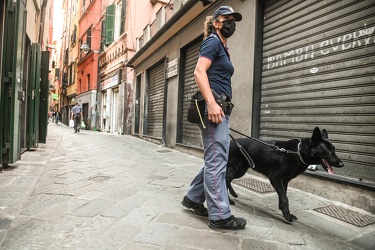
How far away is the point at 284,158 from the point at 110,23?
19.1m

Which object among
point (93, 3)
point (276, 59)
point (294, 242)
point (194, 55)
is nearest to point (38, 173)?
point (294, 242)

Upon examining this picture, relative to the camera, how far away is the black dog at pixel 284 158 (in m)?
2.77

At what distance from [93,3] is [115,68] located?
8805mm

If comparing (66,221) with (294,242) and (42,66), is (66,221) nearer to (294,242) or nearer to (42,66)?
(294,242)

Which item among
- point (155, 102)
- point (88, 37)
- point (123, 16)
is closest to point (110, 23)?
point (123, 16)

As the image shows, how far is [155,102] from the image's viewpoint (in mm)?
12391

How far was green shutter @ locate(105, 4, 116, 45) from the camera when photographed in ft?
→ 63.7

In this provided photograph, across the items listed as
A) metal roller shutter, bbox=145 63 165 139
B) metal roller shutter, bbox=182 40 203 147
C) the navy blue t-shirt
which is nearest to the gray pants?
the navy blue t-shirt

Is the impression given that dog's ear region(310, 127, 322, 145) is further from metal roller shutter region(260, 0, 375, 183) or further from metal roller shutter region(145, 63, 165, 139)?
metal roller shutter region(145, 63, 165, 139)

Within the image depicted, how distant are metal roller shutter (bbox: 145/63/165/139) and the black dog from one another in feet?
26.4

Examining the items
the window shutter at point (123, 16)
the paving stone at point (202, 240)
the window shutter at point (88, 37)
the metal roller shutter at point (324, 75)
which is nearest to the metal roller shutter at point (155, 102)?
the window shutter at point (123, 16)

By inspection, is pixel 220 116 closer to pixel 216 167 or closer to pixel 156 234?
pixel 216 167

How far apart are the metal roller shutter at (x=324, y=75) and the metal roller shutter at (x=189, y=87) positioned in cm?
311

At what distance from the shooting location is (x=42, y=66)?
8336 mm
